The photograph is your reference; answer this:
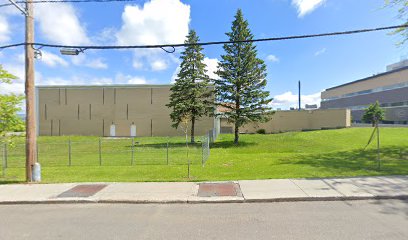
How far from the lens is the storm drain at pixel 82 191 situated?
25.0ft

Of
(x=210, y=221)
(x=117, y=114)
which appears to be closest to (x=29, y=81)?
(x=210, y=221)

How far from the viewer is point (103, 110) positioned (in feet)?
143

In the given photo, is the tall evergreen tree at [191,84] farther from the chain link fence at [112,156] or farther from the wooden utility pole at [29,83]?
the wooden utility pole at [29,83]

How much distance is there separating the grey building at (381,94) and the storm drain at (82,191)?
62424mm

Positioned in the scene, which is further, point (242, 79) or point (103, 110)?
point (103, 110)

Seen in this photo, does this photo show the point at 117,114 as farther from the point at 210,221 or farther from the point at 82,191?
the point at 210,221

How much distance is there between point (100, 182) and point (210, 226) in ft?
17.9

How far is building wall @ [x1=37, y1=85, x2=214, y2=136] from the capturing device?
42.5 m

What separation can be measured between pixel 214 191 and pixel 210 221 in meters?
2.20

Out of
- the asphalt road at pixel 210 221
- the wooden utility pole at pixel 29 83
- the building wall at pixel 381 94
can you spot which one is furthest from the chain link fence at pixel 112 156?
the building wall at pixel 381 94

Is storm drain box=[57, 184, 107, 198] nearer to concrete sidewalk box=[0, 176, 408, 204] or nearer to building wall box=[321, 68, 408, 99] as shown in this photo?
concrete sidewalk box=[0, 176, 408, 204]

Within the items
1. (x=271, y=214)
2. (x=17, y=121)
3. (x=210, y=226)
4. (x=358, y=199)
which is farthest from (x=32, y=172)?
(x=358, y=199)

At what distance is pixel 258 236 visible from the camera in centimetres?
477

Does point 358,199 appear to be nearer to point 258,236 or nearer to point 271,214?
point 271,214
